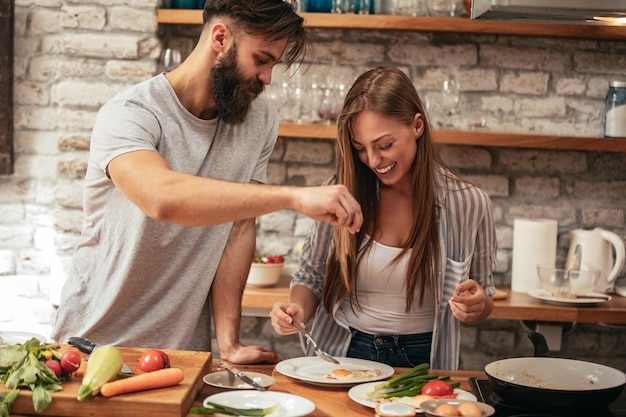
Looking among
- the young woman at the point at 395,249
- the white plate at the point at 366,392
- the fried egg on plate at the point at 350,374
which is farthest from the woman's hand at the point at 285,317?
the white plate at the point at 366,392

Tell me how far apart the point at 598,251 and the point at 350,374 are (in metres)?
2.29

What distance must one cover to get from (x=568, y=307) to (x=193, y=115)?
2.04m

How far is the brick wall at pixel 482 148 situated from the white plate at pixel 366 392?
2293mm

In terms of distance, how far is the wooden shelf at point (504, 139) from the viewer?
3664 mm

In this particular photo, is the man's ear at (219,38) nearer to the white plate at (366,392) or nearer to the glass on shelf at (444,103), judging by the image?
the white plate at (366,392)

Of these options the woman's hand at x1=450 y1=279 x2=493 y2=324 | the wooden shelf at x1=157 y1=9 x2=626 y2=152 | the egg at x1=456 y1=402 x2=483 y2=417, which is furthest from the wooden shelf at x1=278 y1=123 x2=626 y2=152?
the egg at x1=456 y1=402 x2=483 y2=417

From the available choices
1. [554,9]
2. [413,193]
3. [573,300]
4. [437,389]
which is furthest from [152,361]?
[573,300]

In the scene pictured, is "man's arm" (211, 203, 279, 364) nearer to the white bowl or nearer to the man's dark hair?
the man's dark hair

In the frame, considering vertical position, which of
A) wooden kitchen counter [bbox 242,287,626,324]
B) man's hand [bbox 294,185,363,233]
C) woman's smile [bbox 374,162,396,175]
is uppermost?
woman's smile [bbox 374,162,396,175]

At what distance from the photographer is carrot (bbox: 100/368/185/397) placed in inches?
64.1

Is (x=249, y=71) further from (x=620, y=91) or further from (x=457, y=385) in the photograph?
(x=620, y=91)

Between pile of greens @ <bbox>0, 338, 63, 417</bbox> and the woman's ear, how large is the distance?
1.24 m

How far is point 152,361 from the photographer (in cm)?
177

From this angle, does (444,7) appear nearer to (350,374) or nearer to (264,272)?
(264,272)
